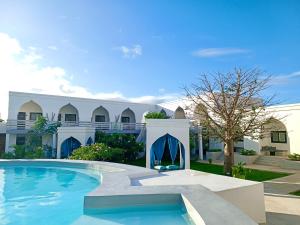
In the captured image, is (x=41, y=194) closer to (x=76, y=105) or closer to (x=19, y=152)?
(x=19, y=152)

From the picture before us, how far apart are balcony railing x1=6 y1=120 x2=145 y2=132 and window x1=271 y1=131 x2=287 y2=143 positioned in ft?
39.9

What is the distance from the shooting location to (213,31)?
12500 millimetres

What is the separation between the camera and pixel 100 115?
27.2 m

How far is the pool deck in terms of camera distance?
11.6 feet

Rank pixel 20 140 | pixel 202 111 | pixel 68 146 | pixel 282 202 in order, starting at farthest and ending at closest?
pixel 20 140 → pixel 68 146 → pixel 202 111 → pixel 282 202

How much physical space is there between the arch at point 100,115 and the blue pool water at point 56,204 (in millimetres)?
15569

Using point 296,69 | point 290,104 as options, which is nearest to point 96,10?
point 296,69

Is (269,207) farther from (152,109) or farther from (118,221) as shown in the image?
(152,109)

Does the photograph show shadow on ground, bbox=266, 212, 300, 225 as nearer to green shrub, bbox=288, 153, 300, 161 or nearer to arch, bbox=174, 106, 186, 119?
green shrub, bbox=288, 153, 300, 161

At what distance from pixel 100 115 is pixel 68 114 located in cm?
353

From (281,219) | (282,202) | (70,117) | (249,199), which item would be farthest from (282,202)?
(70,117)

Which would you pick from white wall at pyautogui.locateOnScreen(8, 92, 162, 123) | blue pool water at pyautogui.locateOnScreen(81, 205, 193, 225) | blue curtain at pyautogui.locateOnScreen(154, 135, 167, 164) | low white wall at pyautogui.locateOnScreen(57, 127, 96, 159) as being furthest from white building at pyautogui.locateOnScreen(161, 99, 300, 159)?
blue pool water at pyautogui.locateOnScreen(81, 205, 193, 225)

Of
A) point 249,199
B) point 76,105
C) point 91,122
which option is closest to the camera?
point 249,199

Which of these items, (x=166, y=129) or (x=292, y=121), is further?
(x=292, y=121)
